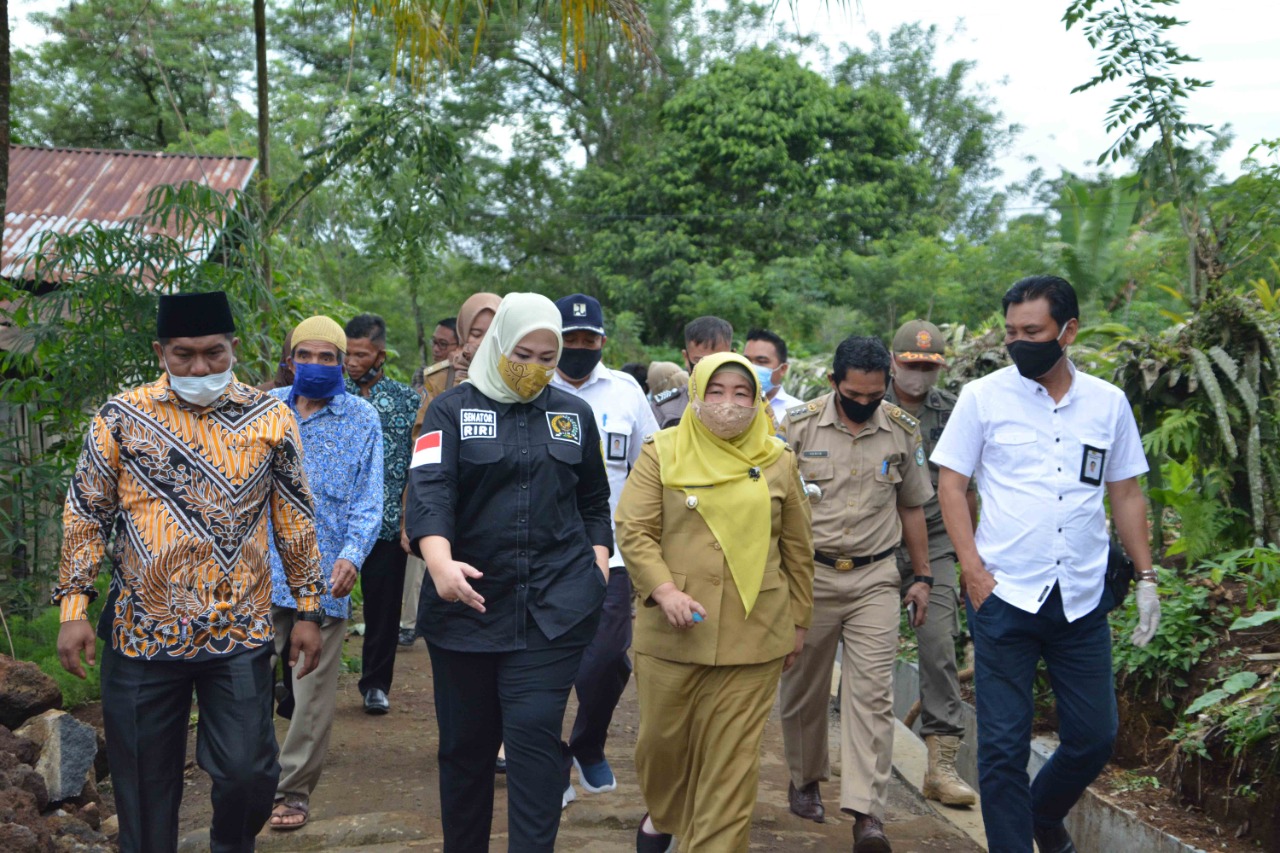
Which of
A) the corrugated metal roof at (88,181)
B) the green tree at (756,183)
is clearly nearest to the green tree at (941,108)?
the green tree at (756,183)

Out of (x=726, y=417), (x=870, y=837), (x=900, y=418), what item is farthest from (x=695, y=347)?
(x=870, y=837)

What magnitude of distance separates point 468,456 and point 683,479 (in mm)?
880

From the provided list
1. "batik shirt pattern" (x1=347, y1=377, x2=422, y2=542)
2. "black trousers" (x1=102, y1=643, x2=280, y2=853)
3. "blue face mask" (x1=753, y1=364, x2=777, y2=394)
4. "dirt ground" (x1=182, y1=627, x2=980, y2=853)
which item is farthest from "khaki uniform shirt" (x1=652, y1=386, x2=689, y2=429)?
"black trousers" (x1=102, y1=643, x2=280, y2=853)

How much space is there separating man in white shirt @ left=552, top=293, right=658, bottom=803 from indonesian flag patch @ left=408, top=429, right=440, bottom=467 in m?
Result: 1.58

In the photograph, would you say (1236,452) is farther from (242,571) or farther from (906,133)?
(906,133)

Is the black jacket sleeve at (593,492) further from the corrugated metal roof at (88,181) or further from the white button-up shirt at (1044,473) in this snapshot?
the corrugated metal roof at (88,181)

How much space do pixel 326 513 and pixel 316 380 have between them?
58cm

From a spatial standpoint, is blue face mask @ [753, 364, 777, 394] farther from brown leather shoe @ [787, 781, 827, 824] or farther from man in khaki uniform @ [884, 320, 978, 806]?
brown leather shoe @ [787, 781, 827, 824]

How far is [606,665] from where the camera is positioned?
546 centimetres

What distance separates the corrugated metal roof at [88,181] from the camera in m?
13.4

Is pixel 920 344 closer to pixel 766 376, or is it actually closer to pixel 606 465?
pixel 766 376

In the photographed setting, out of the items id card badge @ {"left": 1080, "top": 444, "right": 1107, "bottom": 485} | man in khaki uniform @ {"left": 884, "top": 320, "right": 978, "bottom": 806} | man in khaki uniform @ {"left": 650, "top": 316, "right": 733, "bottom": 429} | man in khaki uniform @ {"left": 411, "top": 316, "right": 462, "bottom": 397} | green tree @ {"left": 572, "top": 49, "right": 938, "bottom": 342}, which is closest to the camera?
id card badge @ {"left": 1080, "top": 444, "right": 1107, "bottom": 485}

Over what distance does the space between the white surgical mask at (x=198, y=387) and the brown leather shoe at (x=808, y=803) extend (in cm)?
321

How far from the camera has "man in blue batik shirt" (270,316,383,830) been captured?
523cm
